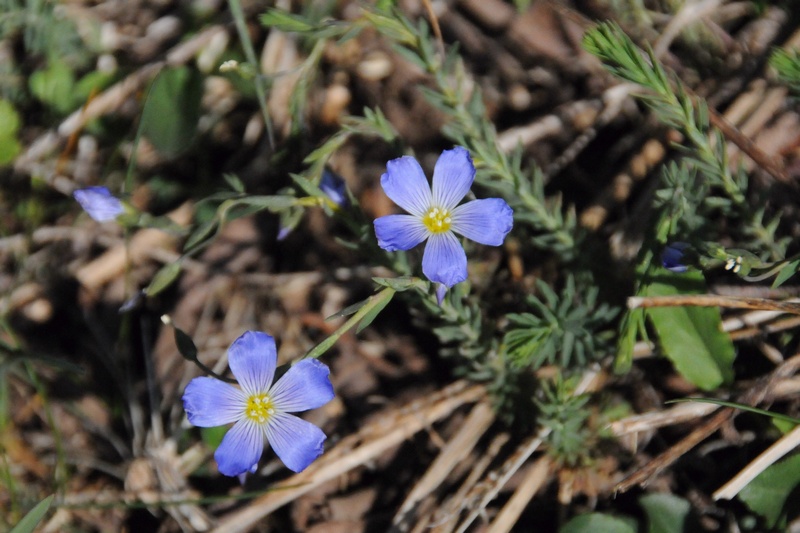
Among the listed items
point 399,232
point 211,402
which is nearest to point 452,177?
point 399,232

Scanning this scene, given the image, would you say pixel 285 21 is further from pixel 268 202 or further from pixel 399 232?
pixel 399 232

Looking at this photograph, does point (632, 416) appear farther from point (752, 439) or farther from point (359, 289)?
point (359, 289)

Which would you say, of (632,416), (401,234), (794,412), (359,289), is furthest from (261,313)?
(794,412)

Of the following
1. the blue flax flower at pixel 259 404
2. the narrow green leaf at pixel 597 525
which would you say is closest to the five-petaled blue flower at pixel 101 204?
the blue flax flower at pixel 259 404

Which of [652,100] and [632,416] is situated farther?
[632,416]

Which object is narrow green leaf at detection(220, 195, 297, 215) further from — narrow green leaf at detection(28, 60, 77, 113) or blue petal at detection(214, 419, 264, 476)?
narrow green leaf at detection(28, 60, 77, 113)

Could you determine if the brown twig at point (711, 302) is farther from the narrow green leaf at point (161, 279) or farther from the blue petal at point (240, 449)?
the narrow green leaf at point (161, 279)
